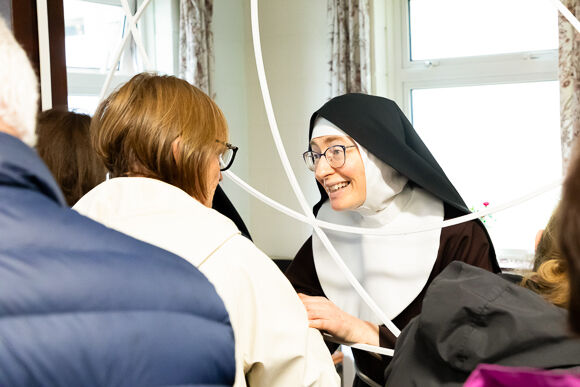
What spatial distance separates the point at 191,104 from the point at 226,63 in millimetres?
3573

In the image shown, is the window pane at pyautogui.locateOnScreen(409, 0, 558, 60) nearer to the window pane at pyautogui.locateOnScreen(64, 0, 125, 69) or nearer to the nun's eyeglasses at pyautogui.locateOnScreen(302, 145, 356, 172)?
the window pane at pyautogui.locateOnScreen(64, 0, 125, 69)

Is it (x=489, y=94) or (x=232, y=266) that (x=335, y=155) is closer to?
(x=232, y=266)

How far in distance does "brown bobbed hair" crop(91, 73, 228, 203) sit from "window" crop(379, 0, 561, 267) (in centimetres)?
318

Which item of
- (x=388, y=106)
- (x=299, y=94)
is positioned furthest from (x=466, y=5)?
(x=388, y=106)

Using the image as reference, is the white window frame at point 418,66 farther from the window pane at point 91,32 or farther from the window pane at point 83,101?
the window pane at point 83,101

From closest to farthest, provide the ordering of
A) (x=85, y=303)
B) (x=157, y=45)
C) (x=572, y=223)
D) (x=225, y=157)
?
(x=572, y=223)
(x=85, y=303)
(x=225, y=157)
(x=157, y=45)

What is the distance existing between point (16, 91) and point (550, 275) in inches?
31.1

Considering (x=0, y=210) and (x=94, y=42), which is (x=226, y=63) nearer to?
(x=94, y=42)

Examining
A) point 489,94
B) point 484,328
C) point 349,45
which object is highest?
point 349,45

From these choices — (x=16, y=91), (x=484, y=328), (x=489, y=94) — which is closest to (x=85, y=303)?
(x=16, y=91)

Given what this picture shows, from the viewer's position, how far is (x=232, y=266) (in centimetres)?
98

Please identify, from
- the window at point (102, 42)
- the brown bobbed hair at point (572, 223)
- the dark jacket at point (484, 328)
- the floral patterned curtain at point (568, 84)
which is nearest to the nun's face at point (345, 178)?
the dark jacket at point (484, 328)

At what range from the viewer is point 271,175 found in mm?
4750

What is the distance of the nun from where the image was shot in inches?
72.5
